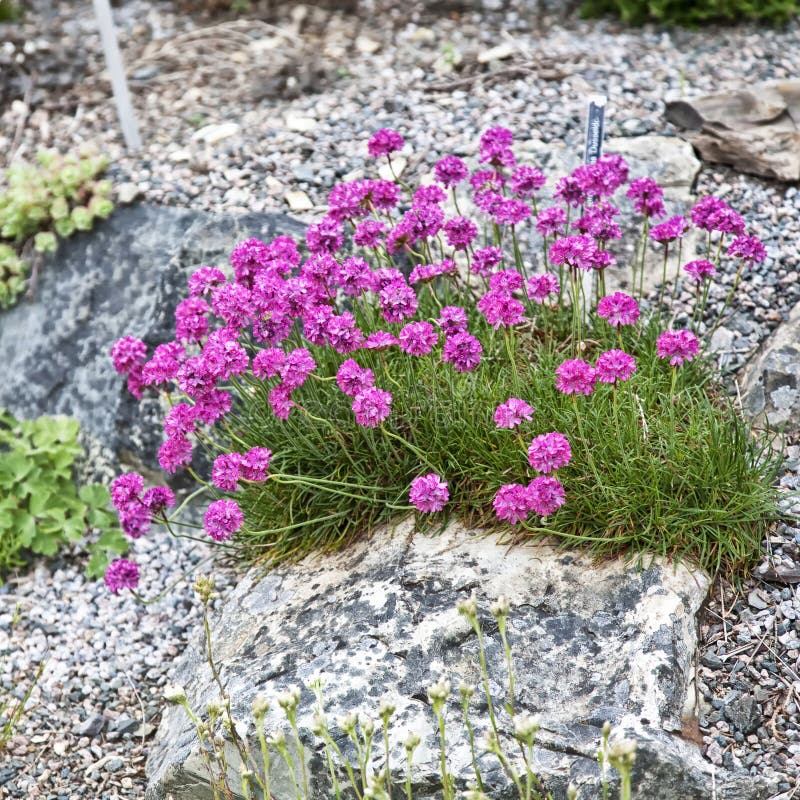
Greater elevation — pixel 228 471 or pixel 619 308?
pixel 619 308

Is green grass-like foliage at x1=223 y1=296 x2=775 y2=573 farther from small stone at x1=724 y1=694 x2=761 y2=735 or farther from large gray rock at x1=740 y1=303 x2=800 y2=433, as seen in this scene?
small stone at x1=724 y1=694 x2=761 y2=735

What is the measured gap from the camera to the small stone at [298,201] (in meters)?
5.14

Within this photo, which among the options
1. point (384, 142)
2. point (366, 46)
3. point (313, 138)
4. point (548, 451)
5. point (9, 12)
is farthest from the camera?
point (9, 12)

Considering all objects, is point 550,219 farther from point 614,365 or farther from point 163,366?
point 163,366

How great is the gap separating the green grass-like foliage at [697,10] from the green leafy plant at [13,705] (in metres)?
5.06

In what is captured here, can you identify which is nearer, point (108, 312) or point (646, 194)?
point (646, 194)

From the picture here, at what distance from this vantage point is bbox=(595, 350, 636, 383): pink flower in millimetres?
3283

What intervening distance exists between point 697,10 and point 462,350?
13.5 ft

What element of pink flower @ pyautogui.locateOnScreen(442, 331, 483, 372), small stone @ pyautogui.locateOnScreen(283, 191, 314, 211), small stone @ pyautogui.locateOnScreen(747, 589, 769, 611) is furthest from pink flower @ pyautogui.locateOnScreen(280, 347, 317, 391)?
small stone @ pyautogui.locateOnScreen(283, 191, 314, 211)

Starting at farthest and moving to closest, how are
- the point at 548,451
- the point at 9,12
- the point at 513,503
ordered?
the point at 9,12 < the point at 513,503 < the point at 548,451

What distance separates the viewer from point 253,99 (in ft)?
20.5

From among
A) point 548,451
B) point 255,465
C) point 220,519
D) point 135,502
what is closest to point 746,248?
point 548,451

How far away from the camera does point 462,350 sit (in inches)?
129

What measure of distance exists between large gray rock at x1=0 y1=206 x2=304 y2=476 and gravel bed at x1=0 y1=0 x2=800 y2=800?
29 cm
